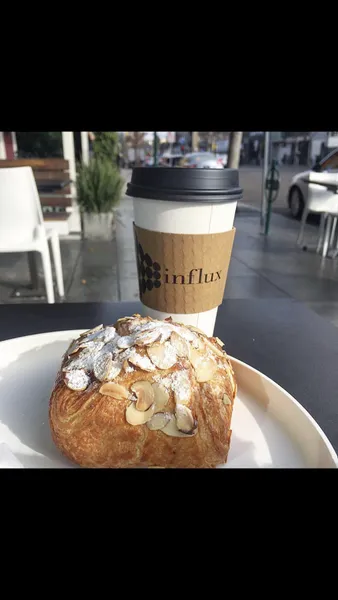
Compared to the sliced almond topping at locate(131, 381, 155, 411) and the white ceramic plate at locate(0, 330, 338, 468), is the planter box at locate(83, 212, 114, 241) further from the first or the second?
the sliced almond topping at locate(131, 381, 155, 411)

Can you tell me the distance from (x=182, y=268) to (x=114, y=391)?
0.39 m

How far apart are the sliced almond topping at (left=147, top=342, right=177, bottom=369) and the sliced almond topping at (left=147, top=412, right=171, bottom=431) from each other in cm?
7

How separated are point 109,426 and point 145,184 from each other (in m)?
0.53

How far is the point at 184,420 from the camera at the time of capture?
64 cm

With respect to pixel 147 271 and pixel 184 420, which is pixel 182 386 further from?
pixel 147 271

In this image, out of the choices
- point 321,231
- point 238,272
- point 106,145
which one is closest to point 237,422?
point 238,272

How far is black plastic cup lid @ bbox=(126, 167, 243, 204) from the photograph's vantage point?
2.86 feet

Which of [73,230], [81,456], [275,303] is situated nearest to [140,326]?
[81,456]

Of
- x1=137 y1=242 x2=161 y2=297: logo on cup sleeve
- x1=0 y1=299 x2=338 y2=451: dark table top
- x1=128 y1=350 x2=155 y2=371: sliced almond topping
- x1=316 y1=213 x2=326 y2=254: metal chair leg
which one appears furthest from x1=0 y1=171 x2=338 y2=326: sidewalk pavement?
x1=128 y1=350 x2=155 y2=371: sliced almond topping

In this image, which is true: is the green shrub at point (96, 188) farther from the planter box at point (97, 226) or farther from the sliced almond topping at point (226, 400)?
the sliced almond topping at point (226, 400)

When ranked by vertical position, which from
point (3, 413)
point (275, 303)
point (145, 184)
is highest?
point (145, 184)

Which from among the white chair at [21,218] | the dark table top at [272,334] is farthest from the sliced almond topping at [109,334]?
the white chair at [21,218]
